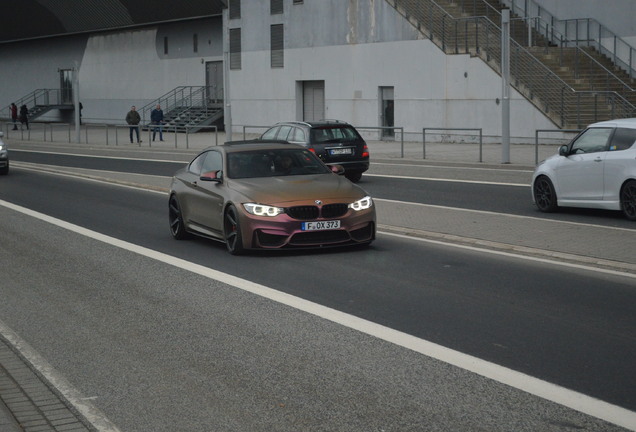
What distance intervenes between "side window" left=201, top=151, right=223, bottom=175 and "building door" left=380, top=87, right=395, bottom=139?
3105 centimetres

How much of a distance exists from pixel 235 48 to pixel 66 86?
74.9ft

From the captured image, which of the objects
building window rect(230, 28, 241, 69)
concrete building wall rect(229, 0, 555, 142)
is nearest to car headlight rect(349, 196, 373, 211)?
concrete building wall rect(229, 0, 555, 142)

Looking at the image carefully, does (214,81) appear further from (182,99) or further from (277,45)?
(277,45)

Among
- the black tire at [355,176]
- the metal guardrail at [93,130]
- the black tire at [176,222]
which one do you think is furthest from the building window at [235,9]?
the black tire at [176,222]

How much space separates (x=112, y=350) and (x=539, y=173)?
11.2 m

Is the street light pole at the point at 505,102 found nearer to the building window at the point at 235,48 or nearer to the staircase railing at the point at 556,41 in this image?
the staircase railing at the point at 556,41

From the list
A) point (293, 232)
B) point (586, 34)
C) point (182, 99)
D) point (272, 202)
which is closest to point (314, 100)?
point (182, 99)

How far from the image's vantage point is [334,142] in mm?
25047

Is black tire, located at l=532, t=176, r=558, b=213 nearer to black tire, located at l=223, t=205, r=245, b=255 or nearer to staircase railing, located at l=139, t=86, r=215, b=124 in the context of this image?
black tire, located at l=223, t=205, r=245, b=255

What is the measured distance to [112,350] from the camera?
8.07m

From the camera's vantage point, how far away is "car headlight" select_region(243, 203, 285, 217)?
12.7 m

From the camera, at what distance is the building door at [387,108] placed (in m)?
45.7

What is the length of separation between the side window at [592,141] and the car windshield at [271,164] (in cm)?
497

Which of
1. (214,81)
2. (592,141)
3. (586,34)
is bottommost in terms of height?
(592,141)
